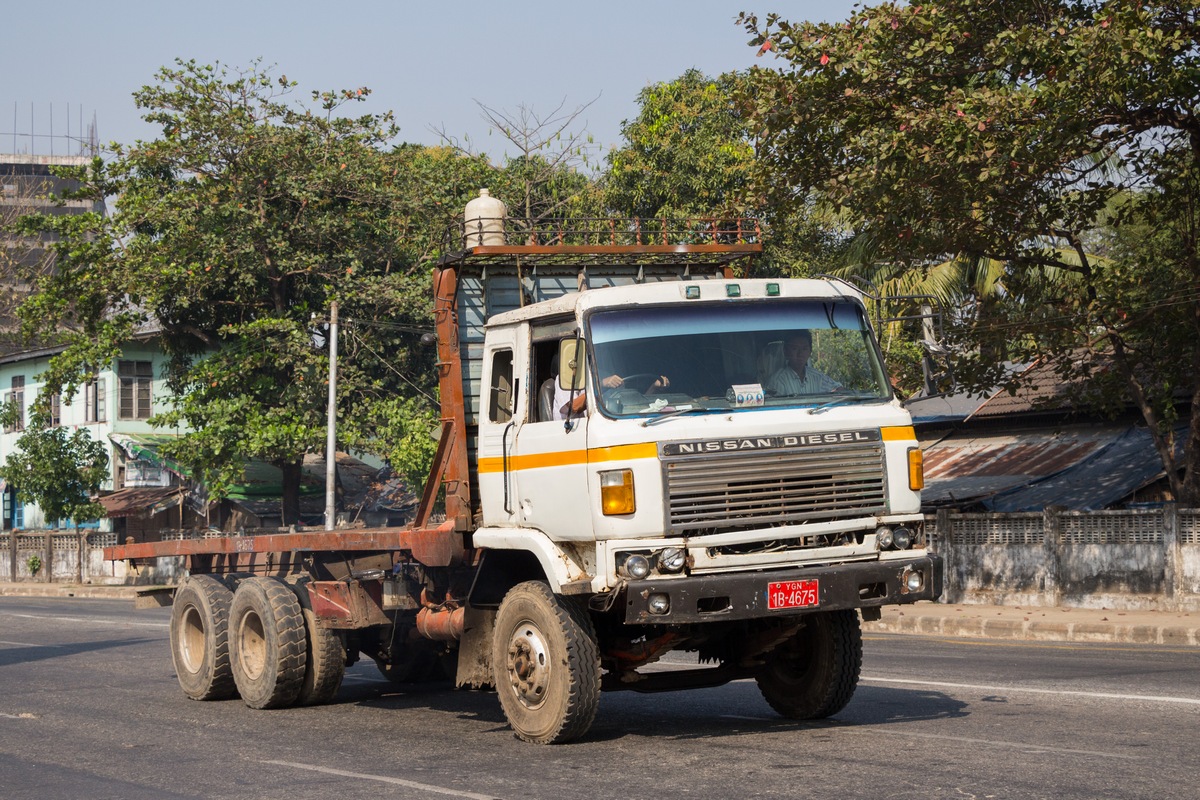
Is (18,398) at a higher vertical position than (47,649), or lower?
higher

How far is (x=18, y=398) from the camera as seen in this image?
5188 centimetres

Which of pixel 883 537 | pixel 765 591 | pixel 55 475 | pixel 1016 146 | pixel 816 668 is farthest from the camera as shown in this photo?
pixel 55 475

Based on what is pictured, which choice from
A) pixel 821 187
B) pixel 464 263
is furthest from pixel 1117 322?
pixel 464 263

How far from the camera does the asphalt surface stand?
18.0 metres

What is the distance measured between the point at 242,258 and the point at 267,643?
84.9ft

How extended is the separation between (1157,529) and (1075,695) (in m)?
11.0

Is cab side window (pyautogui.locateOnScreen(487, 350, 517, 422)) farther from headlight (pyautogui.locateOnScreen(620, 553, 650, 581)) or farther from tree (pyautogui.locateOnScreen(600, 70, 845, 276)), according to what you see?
tree (pyautogui.locateOnScreen(600, 70, 845, 276))

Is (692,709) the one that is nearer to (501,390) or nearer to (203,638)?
(501,390)

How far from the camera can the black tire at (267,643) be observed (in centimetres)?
1163

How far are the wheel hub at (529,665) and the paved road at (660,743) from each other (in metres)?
0.33

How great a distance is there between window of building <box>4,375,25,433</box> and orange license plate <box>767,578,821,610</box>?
47.0 meters

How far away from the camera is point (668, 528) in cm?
838

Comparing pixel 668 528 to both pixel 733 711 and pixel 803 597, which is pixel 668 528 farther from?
pixel 733 711

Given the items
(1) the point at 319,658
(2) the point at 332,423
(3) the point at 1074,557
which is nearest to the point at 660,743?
(1) the point at 319,658
